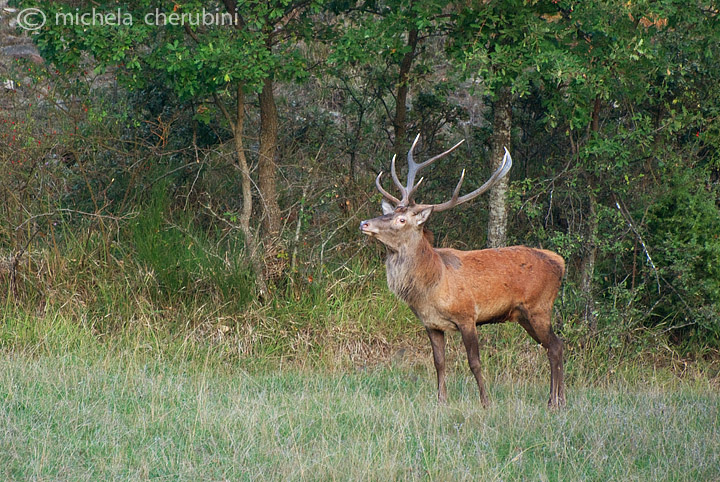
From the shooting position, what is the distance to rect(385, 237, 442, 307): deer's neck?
6.69m

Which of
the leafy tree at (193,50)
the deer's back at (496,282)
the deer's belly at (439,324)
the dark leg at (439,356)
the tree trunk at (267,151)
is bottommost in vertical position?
the dark leg at (439,356)

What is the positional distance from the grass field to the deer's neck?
2.78 feet

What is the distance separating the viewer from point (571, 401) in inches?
275

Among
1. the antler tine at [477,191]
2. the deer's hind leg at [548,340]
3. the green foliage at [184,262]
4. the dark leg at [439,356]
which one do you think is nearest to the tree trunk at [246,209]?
the green foliage at [184,262]

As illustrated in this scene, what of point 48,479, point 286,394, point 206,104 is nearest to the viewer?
point 48,479

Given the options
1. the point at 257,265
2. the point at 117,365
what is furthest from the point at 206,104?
the point at 117,365

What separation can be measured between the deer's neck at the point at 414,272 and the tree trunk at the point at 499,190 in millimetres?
2360

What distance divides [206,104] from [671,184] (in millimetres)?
5121

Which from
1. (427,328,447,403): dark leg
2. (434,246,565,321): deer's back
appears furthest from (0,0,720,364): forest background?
(434,246,565,321): deer's back

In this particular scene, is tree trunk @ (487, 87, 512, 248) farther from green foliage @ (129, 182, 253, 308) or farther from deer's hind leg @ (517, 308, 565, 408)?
green foliage @ (129, 182, 253, 308)

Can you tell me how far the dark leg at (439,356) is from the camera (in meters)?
6.82

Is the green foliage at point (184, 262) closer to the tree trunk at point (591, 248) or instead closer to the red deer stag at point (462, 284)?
the red deer stag at point (462, 284)

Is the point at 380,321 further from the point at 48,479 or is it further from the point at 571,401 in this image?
the point at 48,479
